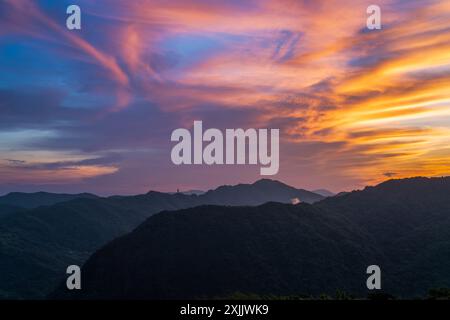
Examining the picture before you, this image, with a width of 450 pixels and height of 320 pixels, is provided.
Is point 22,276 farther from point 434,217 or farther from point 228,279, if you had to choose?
point 434,217

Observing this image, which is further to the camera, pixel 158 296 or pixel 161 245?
pixel 161 245

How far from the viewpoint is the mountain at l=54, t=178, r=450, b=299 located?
11581 centimetres

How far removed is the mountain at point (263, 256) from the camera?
115812 millimetres

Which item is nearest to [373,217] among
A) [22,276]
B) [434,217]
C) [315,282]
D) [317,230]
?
[434,217]

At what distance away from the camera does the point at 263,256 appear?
130 m

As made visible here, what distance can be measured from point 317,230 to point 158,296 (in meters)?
69.4
